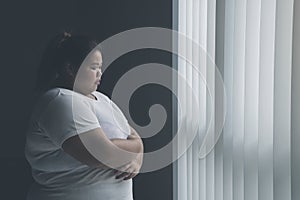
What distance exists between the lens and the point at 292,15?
3.25 ft

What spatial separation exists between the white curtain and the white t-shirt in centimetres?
32

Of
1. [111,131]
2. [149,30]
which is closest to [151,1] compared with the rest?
[149,30]

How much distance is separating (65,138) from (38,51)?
0.64 metres

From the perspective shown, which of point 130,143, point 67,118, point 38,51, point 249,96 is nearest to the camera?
point 249,96

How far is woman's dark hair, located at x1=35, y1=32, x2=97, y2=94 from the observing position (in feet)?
5.17

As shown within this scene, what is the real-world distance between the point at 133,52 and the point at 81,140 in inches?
28.7

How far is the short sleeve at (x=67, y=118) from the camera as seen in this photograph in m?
1.34

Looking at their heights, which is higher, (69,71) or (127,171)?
(69,71)

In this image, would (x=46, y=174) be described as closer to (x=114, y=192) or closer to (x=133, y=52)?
(x=114, y=192)

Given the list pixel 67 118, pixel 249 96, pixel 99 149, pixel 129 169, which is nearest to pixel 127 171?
pixel 129 169

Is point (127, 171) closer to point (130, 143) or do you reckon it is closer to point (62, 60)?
point (130, 143)

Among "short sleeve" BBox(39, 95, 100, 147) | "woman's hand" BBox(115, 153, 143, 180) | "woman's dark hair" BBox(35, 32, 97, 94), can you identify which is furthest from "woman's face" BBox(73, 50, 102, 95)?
"woman's hand" BBox(115, 153, 143, 180)

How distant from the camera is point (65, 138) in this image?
4.48 feet

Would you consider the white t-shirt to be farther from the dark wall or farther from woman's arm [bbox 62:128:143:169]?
the dark wall
